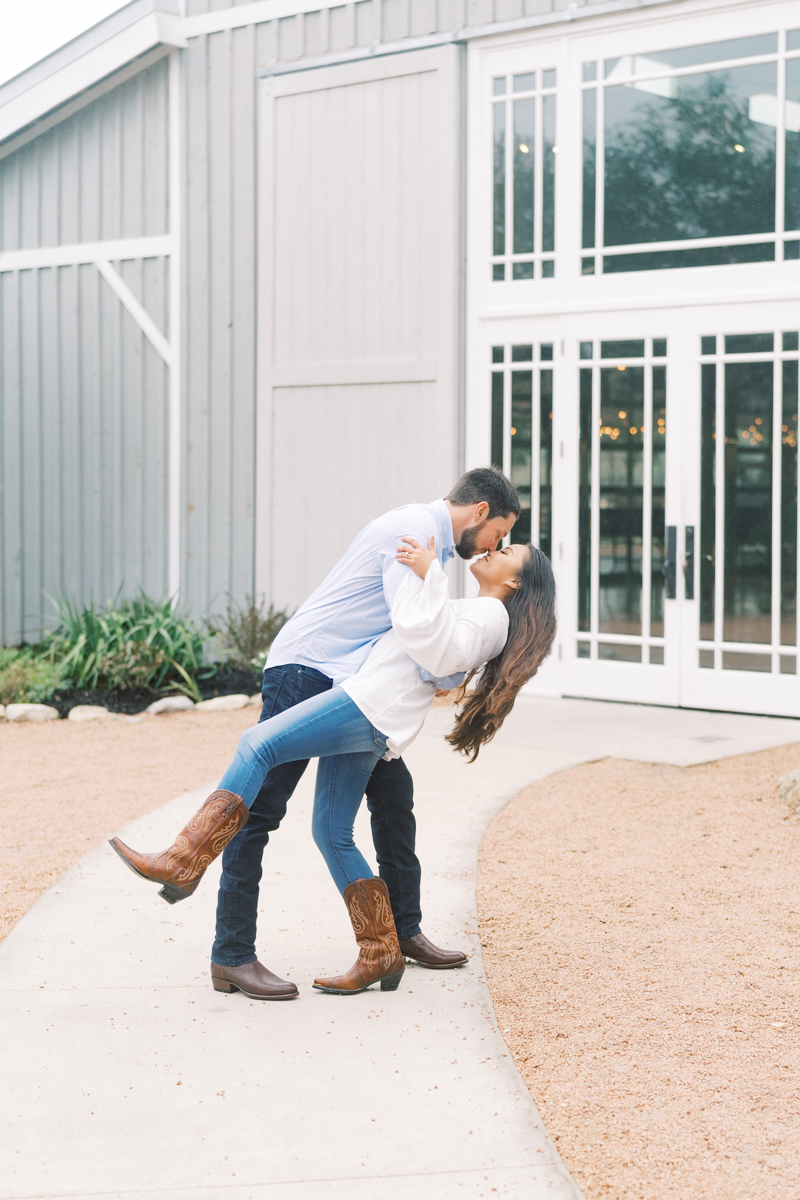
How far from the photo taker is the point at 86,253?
436 inches

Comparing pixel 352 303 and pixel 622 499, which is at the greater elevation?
pixel 352 303

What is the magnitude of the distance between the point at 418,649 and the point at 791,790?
3.00m

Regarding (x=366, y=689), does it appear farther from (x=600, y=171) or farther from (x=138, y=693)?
(x=600, y=171)

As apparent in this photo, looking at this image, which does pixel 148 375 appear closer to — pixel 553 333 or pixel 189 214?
pixel 189 214

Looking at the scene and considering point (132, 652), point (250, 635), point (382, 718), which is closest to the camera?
point (382, 718)

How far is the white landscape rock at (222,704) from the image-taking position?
877 centimetres

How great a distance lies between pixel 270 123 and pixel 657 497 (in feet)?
14.7

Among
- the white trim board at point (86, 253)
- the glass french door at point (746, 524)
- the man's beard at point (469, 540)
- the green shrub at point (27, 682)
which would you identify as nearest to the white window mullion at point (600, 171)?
the glass french door at point (746, 524)

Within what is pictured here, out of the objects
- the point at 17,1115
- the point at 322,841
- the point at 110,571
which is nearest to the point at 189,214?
the point at 110,571

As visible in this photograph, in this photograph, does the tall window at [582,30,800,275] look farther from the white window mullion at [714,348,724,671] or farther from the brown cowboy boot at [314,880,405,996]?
the brown cowboy boot at [314,880,405,996]

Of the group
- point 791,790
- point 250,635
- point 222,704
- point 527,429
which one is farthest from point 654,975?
point 250,635

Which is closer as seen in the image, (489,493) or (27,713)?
(489,493)

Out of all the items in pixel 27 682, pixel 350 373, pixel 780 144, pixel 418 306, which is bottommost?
pixel 27 682

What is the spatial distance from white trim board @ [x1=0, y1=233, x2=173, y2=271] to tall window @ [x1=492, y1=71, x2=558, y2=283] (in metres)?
3.19
